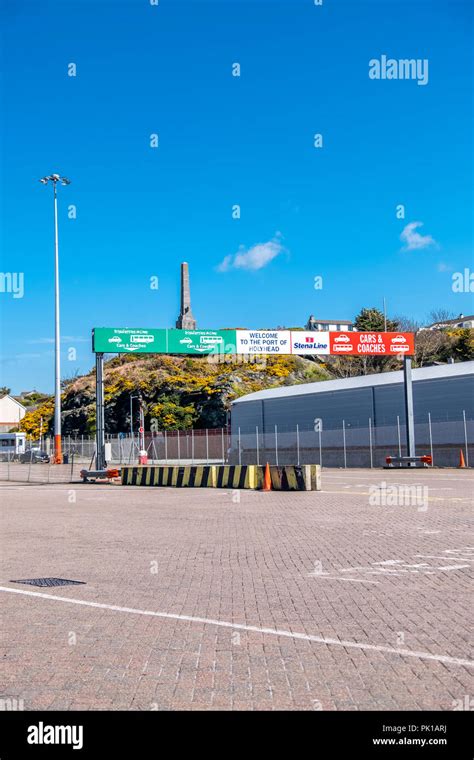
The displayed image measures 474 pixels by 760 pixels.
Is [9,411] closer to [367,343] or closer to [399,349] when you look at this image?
[367,343]

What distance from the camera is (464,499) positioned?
20547 mm

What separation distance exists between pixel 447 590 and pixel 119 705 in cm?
485

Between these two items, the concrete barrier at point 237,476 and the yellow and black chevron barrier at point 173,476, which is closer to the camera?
the concrete barrier at point 237,476

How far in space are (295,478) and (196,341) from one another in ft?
40.1

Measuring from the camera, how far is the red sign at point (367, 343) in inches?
1542

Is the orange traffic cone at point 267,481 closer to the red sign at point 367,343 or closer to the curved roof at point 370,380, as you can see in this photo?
the red sign at point 367,343

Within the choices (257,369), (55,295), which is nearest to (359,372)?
(257,369)

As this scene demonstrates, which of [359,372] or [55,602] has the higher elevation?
[359,372]
